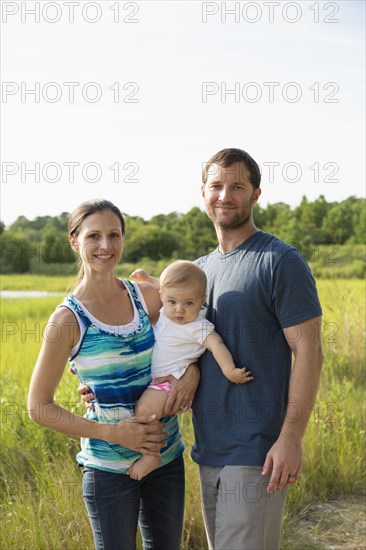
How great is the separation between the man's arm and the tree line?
17.5m

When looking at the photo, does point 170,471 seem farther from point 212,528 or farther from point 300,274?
point 300,274

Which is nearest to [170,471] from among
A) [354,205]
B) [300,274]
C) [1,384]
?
[300,274]

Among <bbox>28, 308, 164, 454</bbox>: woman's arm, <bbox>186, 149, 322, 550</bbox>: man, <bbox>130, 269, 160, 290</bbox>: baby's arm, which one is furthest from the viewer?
<bbox>130, 269, 160, 290</bbox>: baby's arm

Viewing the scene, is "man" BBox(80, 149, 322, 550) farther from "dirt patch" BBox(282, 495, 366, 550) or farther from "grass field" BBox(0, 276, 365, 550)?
"dirt patch" BBox(282, 495, 366, 550)

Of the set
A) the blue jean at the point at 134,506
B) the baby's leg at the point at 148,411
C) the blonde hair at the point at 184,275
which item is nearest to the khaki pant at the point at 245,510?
the blue jean at the point at 134,506

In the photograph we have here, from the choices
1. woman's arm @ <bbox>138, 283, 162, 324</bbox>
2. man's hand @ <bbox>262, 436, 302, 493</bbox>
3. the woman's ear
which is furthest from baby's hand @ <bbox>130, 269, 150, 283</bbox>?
man's hand @ <bbox>262, 436, 302, 493</bbox>

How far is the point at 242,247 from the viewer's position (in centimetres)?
256

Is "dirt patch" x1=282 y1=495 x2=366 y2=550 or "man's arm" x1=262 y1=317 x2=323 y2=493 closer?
"man's arm" x1=262 y1=317 x2=323 y2=493

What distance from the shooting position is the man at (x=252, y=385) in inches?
93.5

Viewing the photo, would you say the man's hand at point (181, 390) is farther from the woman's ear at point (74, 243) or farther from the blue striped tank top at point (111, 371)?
the woman's ear at point (74, 243)

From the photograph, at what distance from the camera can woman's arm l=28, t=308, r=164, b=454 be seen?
2262 mm

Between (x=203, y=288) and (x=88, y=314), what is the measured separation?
46 cm

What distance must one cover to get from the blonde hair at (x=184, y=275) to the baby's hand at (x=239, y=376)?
33 centimetres

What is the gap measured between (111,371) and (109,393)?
88 millimetres
